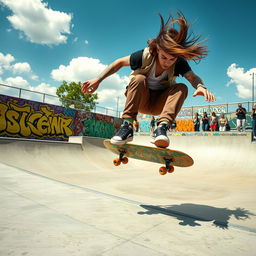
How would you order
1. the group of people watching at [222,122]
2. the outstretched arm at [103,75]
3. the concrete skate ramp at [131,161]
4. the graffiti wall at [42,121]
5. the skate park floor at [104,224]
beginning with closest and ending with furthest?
the skate park floor at [104,224]
the outstretched arm at [103,75]
the concrete skate ramp at [131,161]
the group of people watching at [222,122]
the graffiti wall at [42,121]

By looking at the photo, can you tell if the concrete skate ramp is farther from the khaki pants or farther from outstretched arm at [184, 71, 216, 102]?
outstretched arm at [184, 71, 216, 102]

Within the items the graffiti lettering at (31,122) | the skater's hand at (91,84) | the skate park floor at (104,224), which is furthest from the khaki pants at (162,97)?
the graffiti lettering at (31,122)

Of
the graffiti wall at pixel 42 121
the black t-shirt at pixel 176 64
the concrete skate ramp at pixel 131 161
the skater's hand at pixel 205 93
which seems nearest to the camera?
the skater's hand at pixel 205 93

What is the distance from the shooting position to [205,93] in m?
2.86

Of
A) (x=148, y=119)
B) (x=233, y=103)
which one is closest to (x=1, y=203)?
(x=233, y=103)

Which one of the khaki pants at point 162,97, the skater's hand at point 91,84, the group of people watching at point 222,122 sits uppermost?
the group of people watching at point 222,122

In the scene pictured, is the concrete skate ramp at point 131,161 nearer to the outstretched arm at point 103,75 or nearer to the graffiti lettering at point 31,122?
the graffiti lettering at point 31,122

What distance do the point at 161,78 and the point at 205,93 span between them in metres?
0.71

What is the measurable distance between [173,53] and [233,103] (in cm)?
1581

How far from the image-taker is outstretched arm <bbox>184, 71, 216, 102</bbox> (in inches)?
112

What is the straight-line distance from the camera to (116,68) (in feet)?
11.3

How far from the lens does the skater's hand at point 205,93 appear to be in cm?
284

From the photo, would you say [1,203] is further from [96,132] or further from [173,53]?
[96,132]

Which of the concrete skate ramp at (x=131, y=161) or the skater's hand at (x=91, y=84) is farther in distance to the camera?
the concrete skate ramp at (x=131, y=161)
